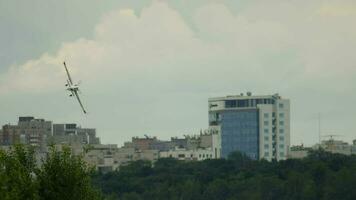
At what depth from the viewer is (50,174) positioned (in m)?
88.1

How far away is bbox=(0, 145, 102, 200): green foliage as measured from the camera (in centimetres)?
8544

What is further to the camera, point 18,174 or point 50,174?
point 50,174

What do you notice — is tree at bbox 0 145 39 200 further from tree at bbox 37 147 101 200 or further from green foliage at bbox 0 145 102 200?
tree at bbox 37 147 101 200

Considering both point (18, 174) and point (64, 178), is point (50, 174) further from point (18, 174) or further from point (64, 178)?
point (18, 174)

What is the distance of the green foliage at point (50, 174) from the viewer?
8544cm

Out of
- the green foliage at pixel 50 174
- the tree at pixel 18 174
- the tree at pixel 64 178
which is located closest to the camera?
the tree at pixel 18 174

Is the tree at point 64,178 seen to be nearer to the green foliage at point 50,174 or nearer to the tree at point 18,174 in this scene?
the green foliage at point 50,174

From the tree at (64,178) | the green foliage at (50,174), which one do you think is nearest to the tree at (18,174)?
the green foliage at (50,174)

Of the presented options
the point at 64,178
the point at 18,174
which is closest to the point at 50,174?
the point at 64,178

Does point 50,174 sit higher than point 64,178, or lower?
higher

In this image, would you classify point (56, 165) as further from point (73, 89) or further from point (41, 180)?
point (73, 89)

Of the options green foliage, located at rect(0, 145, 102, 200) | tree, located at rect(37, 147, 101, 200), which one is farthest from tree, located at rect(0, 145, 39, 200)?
tree, located at rect(37, 147, 101, 200)

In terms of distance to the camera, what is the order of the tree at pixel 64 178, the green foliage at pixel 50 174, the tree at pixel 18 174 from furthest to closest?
the tree at pixel 64 178 → the green foliage at pixel 50 174 → the tree at pixel 18 174

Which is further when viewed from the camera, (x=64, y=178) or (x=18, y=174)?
(x=64, y=178)
